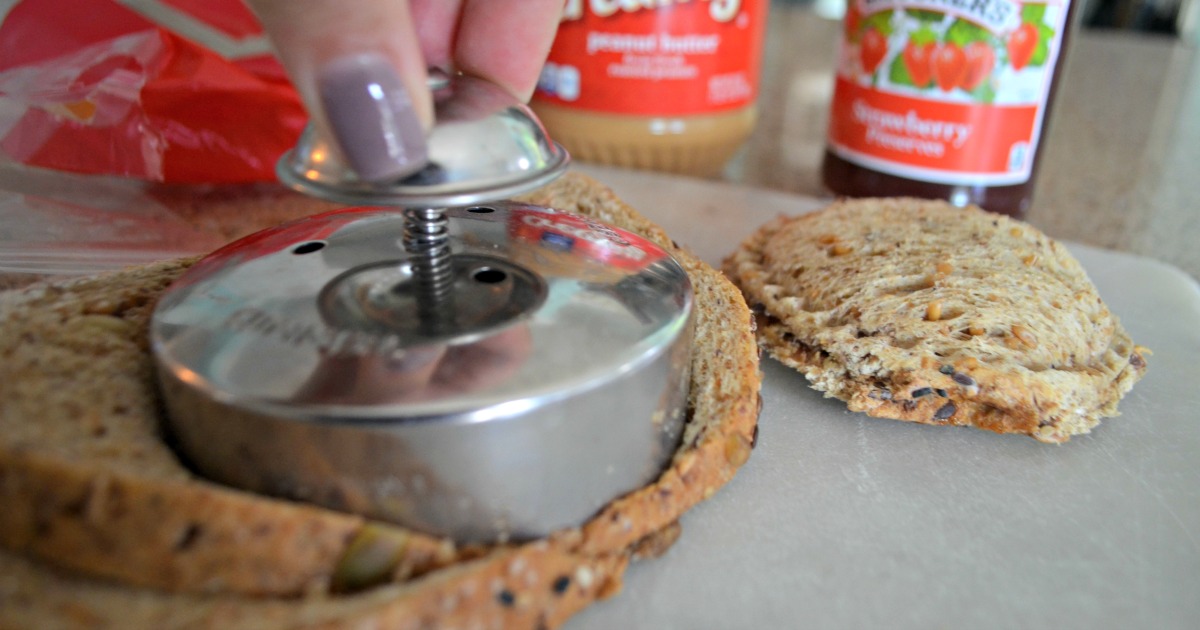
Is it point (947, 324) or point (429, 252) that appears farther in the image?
point (947, 324)

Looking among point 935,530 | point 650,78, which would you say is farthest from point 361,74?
point 650,78

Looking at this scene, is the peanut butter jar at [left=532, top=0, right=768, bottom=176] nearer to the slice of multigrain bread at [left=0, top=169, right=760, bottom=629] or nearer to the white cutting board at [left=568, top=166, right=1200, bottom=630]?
the white cutting board at [left=568, top=166, right=1200, bottom=630]

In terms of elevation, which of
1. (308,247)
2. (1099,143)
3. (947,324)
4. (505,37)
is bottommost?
(1099,143)

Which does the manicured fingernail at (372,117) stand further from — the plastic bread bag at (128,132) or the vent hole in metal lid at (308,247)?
the plastic bread bag at (128,132)

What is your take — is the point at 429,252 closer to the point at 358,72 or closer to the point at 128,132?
the point at 358,72

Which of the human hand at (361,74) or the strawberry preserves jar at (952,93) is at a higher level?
the human hand at (361,74)

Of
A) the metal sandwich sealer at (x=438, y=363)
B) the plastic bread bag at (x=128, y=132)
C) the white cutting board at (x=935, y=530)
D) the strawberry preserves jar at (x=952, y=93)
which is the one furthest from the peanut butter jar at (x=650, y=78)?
the metal sandwich sealer at (x=438, y=363)

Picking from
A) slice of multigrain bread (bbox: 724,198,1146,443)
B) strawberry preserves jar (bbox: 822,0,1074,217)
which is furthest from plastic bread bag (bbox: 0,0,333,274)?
strawberry preserves jar (bbox: 822,0,1074,217)

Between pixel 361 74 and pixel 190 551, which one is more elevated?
pixel 361 74
